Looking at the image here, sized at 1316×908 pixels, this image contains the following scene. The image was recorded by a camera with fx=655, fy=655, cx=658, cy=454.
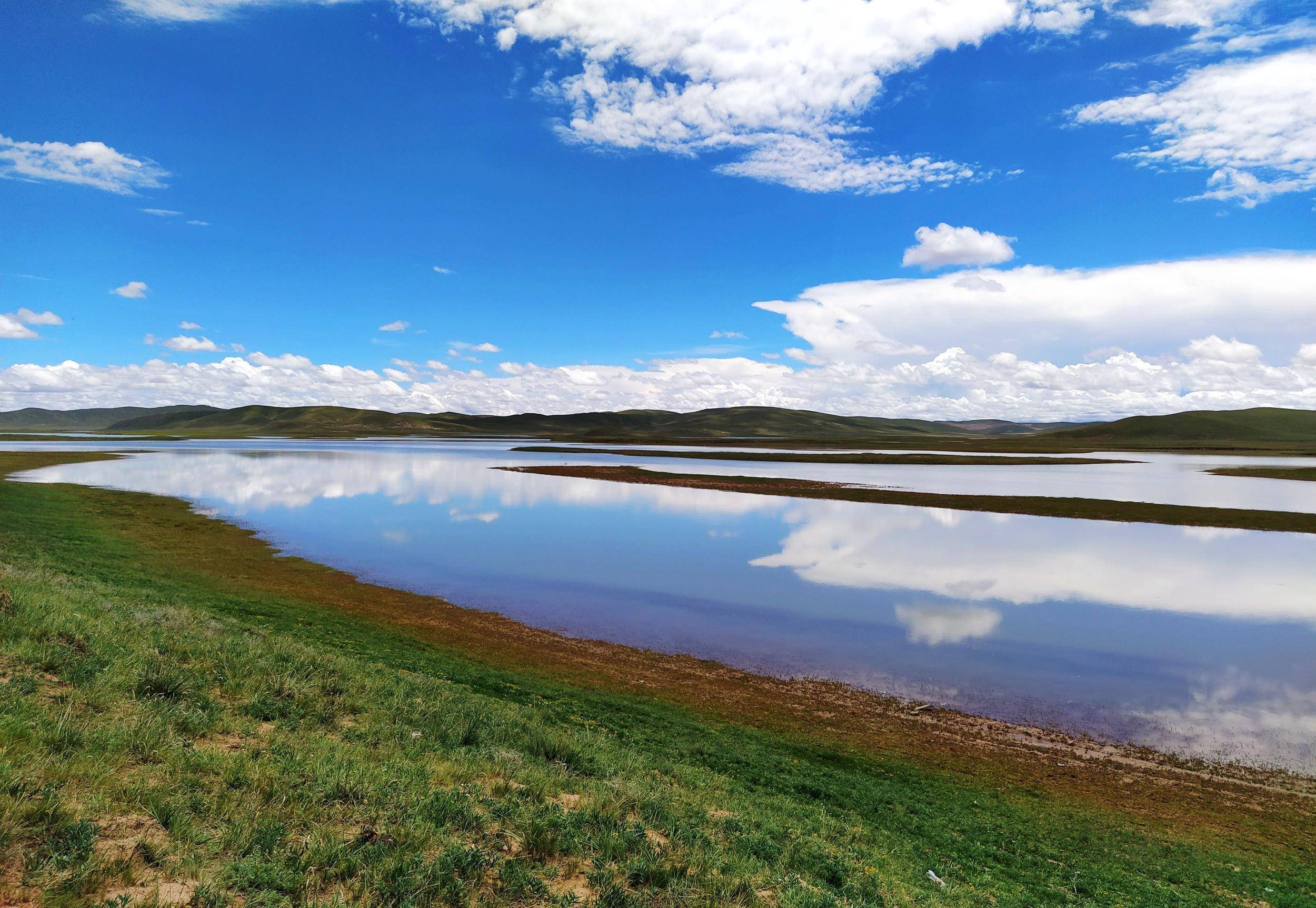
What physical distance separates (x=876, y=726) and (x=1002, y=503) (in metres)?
50.0

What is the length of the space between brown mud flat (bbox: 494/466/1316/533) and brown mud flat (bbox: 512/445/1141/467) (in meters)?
38.8

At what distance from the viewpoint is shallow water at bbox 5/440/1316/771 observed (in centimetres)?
1858

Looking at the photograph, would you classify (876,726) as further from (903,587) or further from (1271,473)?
(1271,473)

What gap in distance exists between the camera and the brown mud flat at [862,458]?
11656 centimetres

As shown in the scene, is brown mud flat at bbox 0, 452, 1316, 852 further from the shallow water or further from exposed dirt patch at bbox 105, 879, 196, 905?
exposed dirt patch at bbox 105, 879, 196, 905

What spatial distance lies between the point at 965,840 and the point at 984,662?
37.0 feet

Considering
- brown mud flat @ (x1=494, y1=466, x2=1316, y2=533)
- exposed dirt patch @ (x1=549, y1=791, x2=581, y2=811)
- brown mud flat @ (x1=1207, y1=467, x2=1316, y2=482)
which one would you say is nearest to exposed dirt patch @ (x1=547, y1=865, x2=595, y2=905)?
A: exposed dirt patch @ (x1=549, y1=791, x2=581, y2=811)

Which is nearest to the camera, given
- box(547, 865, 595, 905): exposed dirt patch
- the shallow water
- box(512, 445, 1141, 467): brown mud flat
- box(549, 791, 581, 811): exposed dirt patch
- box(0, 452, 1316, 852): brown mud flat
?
box(547, 865, 595, 905): exposed dirt patch

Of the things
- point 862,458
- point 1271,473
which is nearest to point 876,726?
point 1271,473

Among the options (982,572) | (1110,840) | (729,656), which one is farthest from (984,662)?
(982,572)

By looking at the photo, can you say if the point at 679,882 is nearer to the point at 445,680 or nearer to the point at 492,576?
the point at 445,680

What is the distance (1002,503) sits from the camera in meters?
58.9

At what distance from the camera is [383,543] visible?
128 ft

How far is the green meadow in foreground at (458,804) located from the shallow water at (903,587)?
5.30 m
